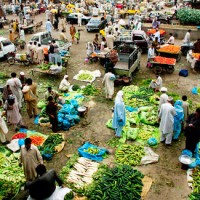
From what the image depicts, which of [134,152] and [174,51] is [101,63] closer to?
[174,51]

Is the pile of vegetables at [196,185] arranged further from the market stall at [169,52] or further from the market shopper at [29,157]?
the market stall at [169,52]

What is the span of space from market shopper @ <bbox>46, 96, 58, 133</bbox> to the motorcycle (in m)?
7.13

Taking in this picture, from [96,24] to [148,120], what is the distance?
48.4 ft

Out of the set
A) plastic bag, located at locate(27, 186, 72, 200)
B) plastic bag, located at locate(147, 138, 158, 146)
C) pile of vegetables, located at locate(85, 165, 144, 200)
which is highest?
plastic bag, located at locate(27, 186, 72, 200)

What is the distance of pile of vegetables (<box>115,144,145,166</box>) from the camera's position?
8.12 metres

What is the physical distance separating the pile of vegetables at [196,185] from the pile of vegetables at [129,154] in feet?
5.17

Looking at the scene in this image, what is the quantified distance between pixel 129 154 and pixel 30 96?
4214 mm

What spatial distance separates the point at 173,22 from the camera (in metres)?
23.5

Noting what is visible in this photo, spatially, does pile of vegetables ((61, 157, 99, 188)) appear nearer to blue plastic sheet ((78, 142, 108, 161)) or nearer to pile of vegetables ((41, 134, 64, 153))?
blue plastic sheet ((78, 142, 108, 161))

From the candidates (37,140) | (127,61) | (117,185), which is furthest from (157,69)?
(117,185)

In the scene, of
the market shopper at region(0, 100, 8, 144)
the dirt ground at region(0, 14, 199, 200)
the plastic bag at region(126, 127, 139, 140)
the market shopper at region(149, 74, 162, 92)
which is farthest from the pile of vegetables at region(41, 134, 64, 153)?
the market shopper at region(149, 74, 162, 92)

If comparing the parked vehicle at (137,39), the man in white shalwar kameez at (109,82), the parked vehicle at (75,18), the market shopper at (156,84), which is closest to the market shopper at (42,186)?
the man in white shalwar kameez at (109,82)

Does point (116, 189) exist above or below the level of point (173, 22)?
below

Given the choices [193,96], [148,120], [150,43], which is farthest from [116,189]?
[150,43]
